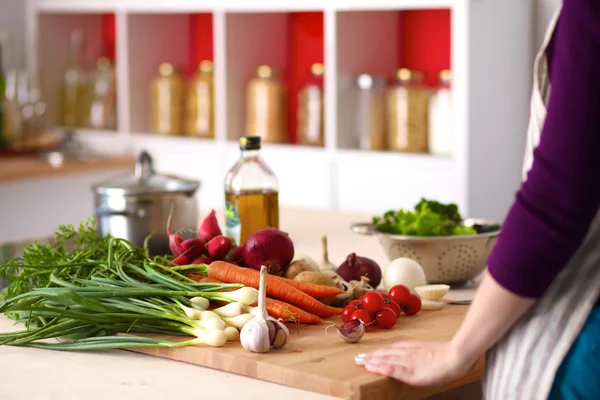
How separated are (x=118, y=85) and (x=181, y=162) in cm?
51

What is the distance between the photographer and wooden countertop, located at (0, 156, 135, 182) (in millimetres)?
3461

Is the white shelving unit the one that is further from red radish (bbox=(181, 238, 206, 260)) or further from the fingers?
the fingers

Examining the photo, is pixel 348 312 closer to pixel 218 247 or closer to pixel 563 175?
pixel 218 247

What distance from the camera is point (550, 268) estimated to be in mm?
1029

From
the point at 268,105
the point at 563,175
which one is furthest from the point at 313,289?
the point at 268,105

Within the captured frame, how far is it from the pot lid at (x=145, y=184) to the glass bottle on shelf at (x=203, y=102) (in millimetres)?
1933

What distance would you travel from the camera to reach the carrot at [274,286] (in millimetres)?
1408

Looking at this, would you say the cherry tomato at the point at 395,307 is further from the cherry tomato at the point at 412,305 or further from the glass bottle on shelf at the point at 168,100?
the glass bottle on shelf at the point at 168,100

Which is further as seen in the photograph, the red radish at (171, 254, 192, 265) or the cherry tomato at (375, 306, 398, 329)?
the red radish at (171, 254, 192, 265)

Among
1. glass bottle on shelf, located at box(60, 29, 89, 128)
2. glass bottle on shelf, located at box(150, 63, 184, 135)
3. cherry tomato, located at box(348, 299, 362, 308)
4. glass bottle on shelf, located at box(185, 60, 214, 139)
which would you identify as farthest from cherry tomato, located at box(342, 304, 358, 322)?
glass bottle on shelf, located at box(60, 29, 89, 128)

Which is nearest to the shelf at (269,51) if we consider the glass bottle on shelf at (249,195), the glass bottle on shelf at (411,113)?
the glass bottle on shelf at (411,113)

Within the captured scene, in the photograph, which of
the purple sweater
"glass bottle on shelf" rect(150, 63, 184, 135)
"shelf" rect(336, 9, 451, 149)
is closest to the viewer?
the purple sweater

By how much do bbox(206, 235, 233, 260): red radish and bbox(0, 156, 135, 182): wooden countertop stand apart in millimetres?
2081

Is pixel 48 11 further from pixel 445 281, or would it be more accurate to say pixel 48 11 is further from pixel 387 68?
pixel 445 281
